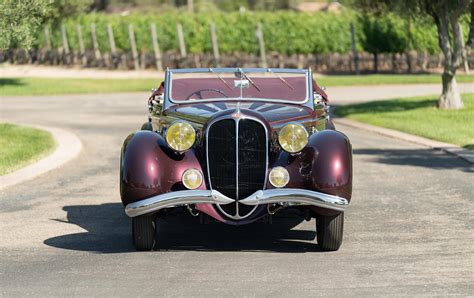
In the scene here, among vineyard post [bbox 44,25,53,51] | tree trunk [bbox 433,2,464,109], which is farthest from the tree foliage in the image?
vineyard post [bbox 44,25,53,51]

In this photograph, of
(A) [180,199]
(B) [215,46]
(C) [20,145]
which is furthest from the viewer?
(B) [215,46]

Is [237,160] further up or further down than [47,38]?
further up

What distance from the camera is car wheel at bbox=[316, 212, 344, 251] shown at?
9562mm

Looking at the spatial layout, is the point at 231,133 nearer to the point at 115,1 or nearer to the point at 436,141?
the point at 436,141

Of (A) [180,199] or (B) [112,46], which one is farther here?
(B) [112,46]

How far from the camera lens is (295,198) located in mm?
9195

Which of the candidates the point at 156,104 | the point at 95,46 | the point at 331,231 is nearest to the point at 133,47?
the point at 95,46

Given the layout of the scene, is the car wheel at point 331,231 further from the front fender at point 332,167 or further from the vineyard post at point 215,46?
the vineyard post at point 215,46

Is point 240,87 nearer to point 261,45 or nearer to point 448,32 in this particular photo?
point 448,32

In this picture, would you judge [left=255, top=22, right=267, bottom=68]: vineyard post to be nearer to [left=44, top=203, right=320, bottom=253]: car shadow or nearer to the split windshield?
the split windshield

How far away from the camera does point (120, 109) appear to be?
29250mm

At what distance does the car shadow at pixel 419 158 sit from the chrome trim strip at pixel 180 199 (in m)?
7.18

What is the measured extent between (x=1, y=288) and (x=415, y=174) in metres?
8.31

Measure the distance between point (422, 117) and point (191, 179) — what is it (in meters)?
16.2
